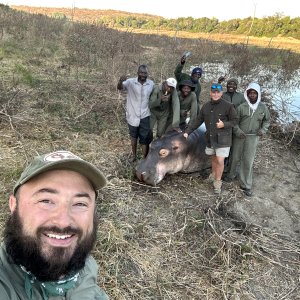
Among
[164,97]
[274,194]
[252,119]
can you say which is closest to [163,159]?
[164,97]

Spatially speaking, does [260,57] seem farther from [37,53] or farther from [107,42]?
[37,53]

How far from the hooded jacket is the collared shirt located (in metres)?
1.56

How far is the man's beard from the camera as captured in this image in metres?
1.67

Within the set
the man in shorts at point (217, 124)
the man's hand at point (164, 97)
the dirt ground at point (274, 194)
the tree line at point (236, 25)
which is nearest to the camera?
the dirt ground at point (274, 194)

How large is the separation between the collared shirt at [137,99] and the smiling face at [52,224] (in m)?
4.30

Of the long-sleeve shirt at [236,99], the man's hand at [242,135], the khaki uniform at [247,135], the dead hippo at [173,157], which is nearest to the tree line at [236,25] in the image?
the long-sleeve shirt at [236,99]

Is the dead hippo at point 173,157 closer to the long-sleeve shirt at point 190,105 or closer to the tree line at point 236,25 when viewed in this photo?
the long-sleeve shirt at point 190,105

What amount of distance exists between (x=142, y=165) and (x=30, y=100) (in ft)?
13.6

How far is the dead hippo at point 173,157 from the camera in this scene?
5.91m

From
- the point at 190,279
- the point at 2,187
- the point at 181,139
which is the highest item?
the point at 181,139

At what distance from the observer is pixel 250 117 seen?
6.03 m

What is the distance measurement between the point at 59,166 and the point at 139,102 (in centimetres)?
443

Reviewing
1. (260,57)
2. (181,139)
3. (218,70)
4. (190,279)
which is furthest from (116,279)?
(260,57)

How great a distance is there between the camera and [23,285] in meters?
1.66
